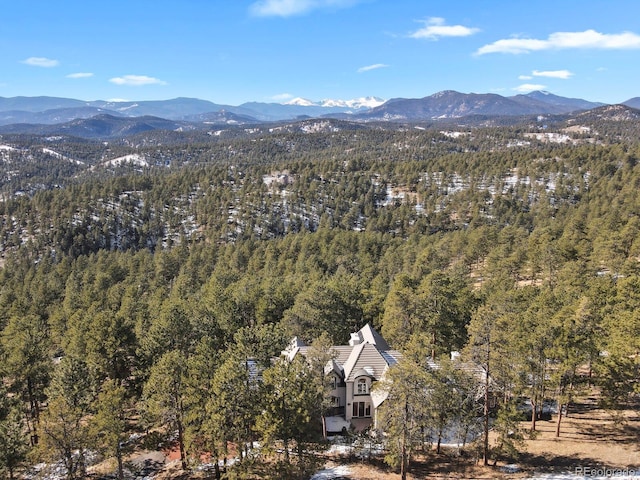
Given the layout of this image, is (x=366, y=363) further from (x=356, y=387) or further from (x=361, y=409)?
(x=361, y=409)

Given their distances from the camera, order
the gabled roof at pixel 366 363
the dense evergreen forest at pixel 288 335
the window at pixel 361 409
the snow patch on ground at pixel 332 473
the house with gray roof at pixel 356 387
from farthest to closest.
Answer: the window at pixel 361 409, the gabled roof at pixel 366 363, the house with gray roof at pixel 356 387, the snow patch on ground at pixel 332 473, the dense evergreen forest at pixel 288 335

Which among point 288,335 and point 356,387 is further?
point 288,335

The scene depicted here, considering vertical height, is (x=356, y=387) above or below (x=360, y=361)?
below

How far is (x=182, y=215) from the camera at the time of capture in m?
185

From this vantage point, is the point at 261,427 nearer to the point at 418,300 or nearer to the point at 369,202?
the point at 418,300

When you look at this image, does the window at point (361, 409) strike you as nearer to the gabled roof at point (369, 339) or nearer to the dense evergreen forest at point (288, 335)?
the dense evergreen forest at point (288, 335)

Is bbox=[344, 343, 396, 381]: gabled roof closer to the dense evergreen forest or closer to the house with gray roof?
the house with gray roof

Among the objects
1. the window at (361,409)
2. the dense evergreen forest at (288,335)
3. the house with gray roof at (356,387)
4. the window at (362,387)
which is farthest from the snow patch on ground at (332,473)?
the window at (362,387)

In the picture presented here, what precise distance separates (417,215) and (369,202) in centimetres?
2891

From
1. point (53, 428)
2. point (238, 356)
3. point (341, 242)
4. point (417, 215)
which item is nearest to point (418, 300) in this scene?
point (238, 356)

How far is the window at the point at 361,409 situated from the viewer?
1431 inches

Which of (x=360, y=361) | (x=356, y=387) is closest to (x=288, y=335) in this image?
(x=360, y=361)

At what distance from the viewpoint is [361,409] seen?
120 feet

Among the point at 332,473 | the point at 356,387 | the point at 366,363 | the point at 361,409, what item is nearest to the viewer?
the point at 332,473
